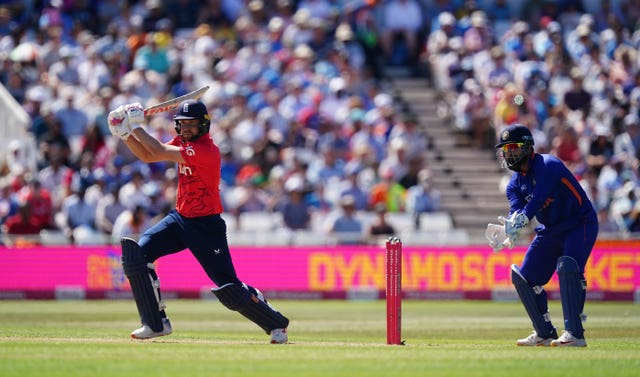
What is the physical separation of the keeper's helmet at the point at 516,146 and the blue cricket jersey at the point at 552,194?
11cm

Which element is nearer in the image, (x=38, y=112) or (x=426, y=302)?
(x=426, y=302)

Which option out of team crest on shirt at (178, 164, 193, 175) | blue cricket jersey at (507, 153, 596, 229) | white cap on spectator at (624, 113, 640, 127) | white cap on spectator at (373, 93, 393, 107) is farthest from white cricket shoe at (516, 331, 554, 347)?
white cap on spectator at (373, 93, 393, 107)

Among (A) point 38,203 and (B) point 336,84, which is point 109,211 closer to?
(A) point 38,203

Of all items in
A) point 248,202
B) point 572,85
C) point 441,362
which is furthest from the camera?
point 572,85

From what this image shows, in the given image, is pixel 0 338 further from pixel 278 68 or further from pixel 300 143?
pixel 278 68

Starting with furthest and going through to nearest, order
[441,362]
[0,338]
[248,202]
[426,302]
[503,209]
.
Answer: [503,209], [248,202], [426,302], [0,338], [441,362]

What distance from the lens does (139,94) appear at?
24812mm

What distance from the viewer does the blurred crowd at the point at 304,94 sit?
74.9ft

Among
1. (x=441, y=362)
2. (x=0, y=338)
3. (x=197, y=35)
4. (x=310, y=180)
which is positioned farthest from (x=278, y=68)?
(x=441, y=362)

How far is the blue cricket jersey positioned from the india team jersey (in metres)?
2.87

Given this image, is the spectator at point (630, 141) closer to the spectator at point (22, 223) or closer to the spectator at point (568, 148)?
the spectator at point (568, 148)

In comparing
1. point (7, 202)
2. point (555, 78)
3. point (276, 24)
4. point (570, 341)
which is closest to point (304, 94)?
point (276, 24)

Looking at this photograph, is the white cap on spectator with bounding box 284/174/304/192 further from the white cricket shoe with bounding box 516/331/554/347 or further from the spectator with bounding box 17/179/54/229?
the white cricket shoe with bounding box 516/331/554/347

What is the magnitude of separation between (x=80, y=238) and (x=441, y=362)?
42.8 feet
